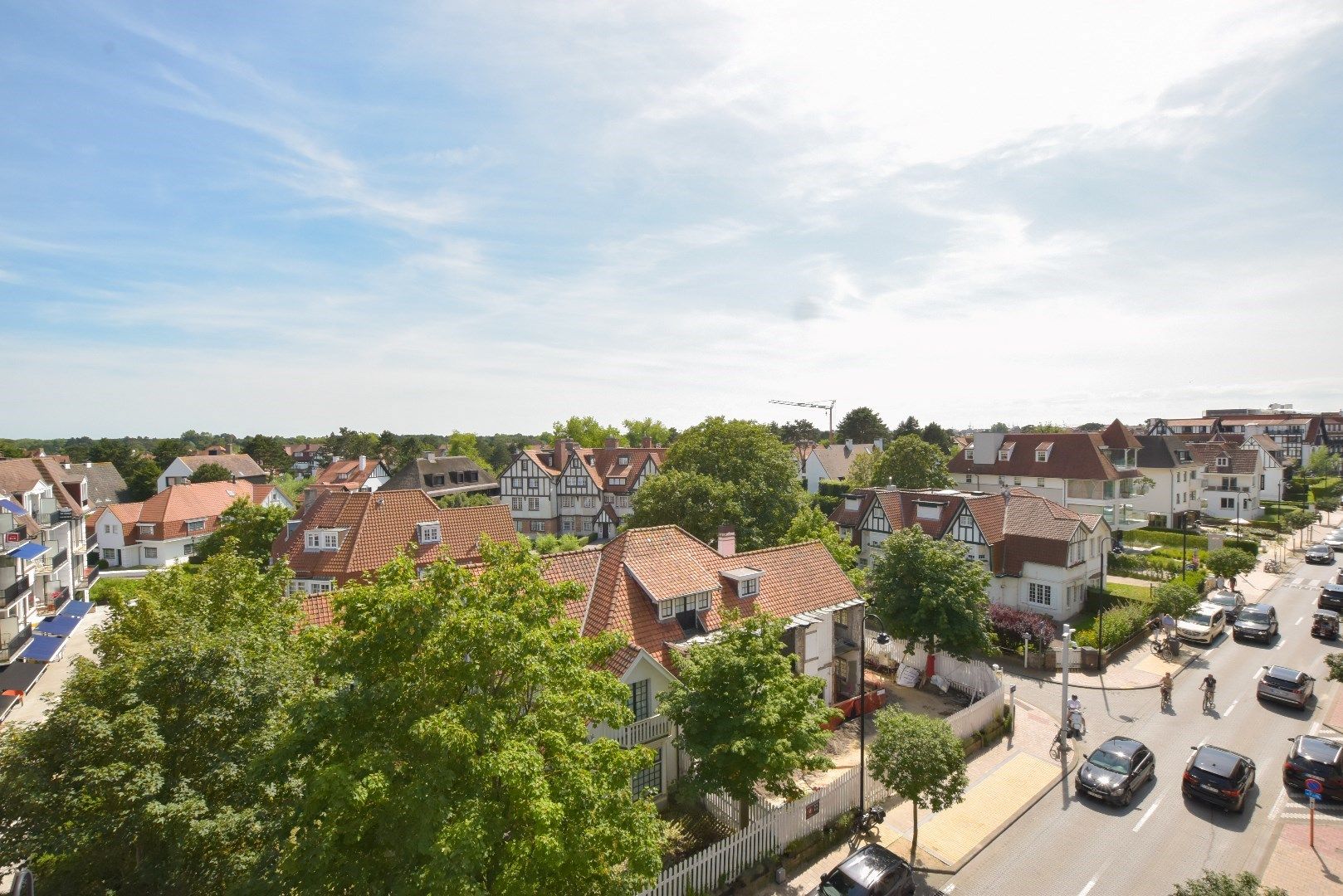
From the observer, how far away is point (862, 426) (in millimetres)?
111375

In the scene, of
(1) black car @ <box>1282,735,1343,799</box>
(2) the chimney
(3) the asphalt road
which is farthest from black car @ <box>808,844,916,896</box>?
(1) black car @ <box>1282,735,1343,799</box>

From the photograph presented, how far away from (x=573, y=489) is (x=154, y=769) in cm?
6099

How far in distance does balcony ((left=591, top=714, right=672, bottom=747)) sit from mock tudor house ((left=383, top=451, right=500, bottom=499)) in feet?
201

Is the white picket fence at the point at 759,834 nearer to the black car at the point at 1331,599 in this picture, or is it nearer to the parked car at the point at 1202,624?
the parked car at the point at 1202,624

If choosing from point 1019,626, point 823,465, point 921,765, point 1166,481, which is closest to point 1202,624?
point 1019,626

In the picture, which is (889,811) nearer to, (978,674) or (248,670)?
(978,674)

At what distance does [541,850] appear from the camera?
1020 cm

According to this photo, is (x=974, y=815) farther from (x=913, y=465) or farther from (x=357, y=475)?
(x=357, y=475)

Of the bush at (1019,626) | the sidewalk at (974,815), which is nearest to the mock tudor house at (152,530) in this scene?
the bush at (1019,626)

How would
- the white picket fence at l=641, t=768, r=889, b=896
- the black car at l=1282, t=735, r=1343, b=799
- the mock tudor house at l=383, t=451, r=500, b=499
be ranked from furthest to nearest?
the mock tudor house at l=383, t=451, r=500, b=499 → the black car at l=1282, t=735, r=1343, b=799 → the white picket fence at l=641, t=768, r=889, b=896

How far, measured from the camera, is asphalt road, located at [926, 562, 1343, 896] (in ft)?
55.2

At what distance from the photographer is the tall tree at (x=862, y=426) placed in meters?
111

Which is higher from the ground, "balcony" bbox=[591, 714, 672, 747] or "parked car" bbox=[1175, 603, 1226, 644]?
"balcony" bbox=[591, 714, 672, 747]

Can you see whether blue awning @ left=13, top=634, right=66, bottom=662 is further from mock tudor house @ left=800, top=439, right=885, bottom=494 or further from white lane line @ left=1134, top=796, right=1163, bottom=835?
mock tudor house @ left=800, top=439, right=885, bottom=494
